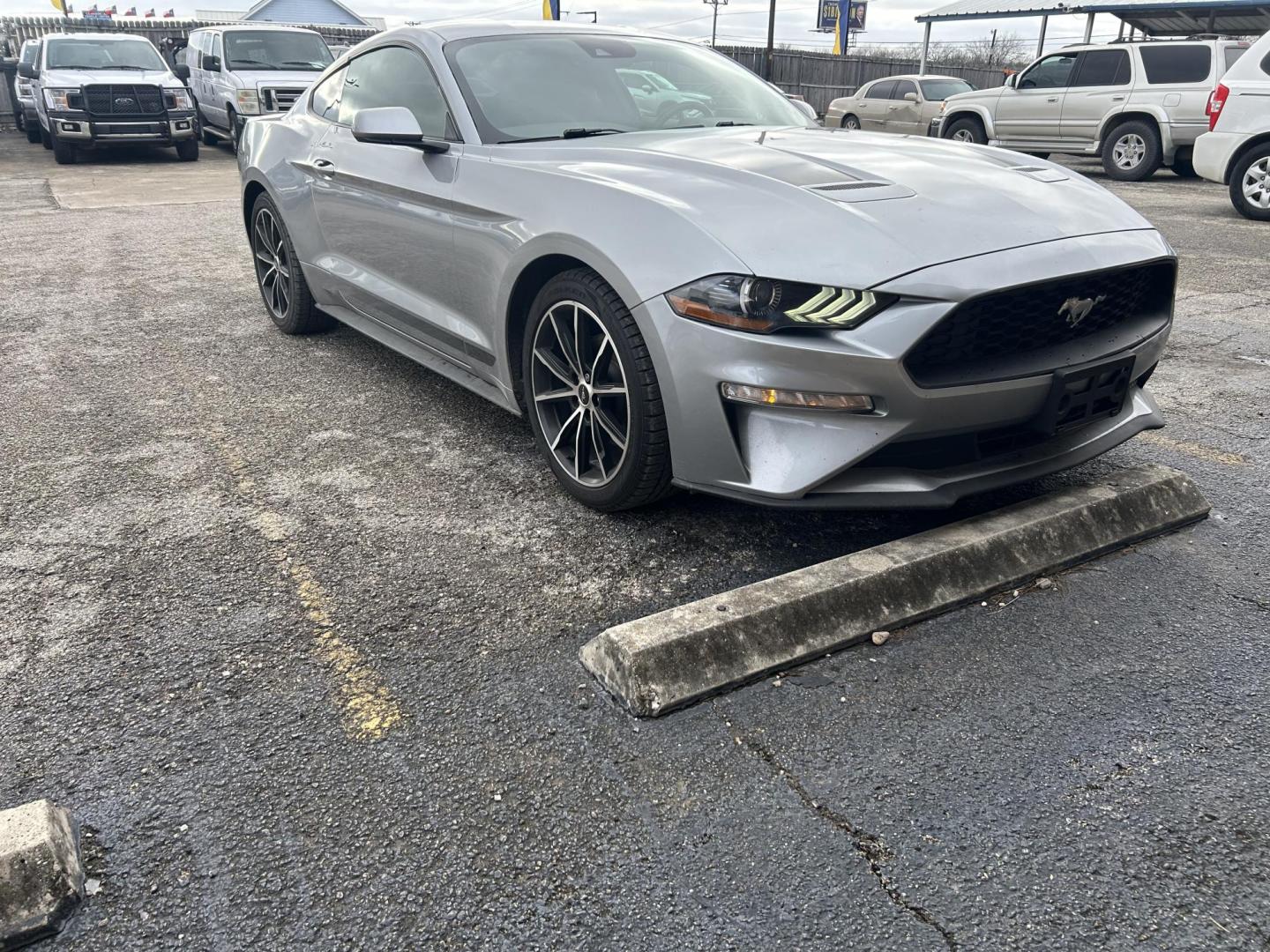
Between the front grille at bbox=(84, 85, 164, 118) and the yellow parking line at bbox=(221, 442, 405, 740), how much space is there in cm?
1355

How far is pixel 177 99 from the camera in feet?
47.4

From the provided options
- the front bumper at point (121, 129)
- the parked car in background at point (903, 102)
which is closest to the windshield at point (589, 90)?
the front bumper at point (121, 129)

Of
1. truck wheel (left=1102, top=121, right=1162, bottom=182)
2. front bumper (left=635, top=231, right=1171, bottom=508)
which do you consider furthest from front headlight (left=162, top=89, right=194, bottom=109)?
front bumper (left=635, top=231, right=1171, bottom=508)

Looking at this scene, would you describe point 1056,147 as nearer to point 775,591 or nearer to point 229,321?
point 229,321

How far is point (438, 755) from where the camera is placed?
2096 millimetres

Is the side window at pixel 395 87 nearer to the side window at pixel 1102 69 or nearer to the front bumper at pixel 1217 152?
the front bumper at pixel 1217 152

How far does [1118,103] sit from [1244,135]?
13.4 feet

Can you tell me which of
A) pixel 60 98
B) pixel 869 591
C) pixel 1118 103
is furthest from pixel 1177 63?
pixel 60 98

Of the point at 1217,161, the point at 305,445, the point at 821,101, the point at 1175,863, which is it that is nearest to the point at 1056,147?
the point at 1217,161

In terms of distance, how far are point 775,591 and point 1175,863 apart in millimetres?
1027

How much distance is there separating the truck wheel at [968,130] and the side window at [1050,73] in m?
0.99

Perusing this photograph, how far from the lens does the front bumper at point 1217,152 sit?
30.8ft

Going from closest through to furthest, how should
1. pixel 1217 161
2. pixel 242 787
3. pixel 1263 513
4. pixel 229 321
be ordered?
1. pixel 242 787
2. pixel 1263 513
3. pixel 229 321
4. pixel 1217 161

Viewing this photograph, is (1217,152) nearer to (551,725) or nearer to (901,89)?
(901,89)
